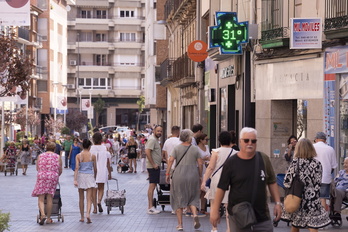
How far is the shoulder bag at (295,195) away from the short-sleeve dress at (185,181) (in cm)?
444

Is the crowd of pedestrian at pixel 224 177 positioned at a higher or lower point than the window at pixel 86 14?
lower

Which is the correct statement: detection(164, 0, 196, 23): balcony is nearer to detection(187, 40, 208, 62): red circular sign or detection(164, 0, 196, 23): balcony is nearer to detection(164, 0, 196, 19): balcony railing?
detection(164, 0, 196, 19): balcony railing

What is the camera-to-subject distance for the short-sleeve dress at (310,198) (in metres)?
13.2

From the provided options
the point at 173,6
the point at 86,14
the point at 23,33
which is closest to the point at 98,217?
the point at 173,6

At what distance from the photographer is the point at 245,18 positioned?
28.9 meters

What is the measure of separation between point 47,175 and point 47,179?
8 cm

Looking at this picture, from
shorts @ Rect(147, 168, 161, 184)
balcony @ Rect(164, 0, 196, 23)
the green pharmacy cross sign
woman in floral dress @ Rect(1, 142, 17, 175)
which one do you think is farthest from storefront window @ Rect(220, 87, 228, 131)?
shorts @ Rect(147, 168, 161, 184)

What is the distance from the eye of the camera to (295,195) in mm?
13227

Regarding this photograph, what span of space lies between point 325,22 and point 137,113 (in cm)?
9974

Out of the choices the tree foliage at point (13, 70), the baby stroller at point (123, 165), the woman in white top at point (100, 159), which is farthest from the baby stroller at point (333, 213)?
the baby stroller at point (123, 165)

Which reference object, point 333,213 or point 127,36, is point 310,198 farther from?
point 127,36

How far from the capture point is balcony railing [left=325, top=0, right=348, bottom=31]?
19906 mm

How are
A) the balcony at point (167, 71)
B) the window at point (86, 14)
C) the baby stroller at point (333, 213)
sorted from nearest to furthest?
the baby stroller at point (333, 213) < the balcony at point (167, 71) < the window at point (86, 14)

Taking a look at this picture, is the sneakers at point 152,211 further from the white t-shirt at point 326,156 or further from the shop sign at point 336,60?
the shop sign at point 336,60
